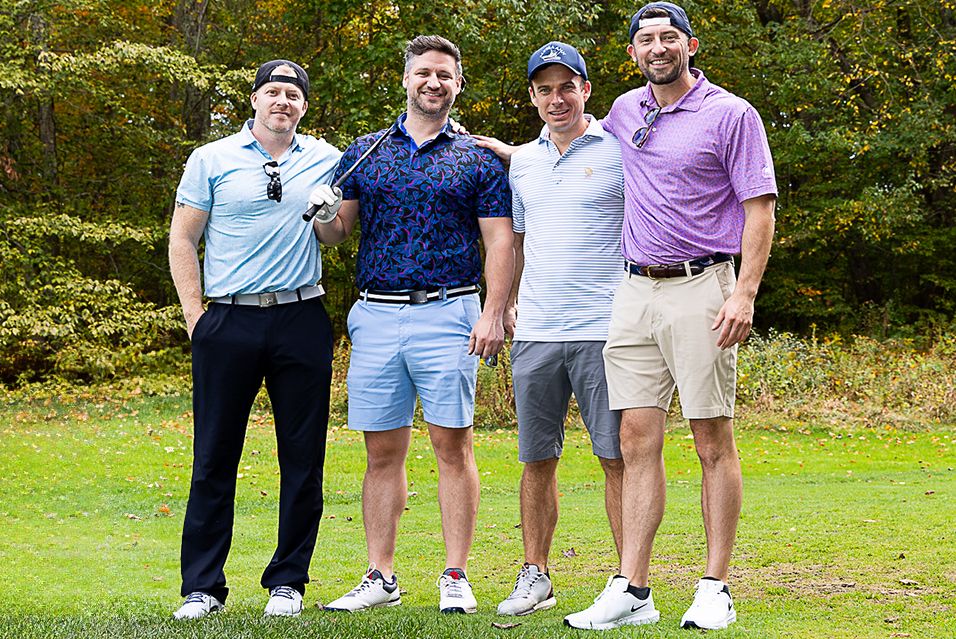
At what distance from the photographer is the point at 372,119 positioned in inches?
689

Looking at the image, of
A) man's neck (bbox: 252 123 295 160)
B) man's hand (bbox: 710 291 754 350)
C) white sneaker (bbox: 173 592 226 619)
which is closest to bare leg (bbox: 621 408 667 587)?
man's hand (bbox: 710 291 754 350)

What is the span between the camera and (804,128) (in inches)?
790

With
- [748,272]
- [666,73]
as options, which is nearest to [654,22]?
[666,73]

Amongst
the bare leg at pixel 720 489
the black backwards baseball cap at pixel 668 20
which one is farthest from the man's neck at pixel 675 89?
the bare leg at pixel 720 489

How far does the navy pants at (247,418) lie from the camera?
433 cm

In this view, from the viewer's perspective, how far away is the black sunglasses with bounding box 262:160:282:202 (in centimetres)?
433

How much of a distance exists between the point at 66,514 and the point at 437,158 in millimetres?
4914

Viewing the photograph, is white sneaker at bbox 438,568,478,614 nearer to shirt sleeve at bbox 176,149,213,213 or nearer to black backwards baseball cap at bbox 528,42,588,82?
shirt sleeve at bbox 176,149,213,213

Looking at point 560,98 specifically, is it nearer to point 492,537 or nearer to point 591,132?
point 591,132

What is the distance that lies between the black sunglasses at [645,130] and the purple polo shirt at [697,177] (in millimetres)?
16

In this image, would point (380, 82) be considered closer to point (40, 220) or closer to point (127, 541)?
point (40, 220)

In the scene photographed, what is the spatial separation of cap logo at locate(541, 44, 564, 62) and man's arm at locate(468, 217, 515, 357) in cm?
67

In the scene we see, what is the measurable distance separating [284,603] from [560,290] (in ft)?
5.49

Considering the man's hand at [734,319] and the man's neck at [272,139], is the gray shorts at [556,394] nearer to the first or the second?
the man's hand at [734,319]
